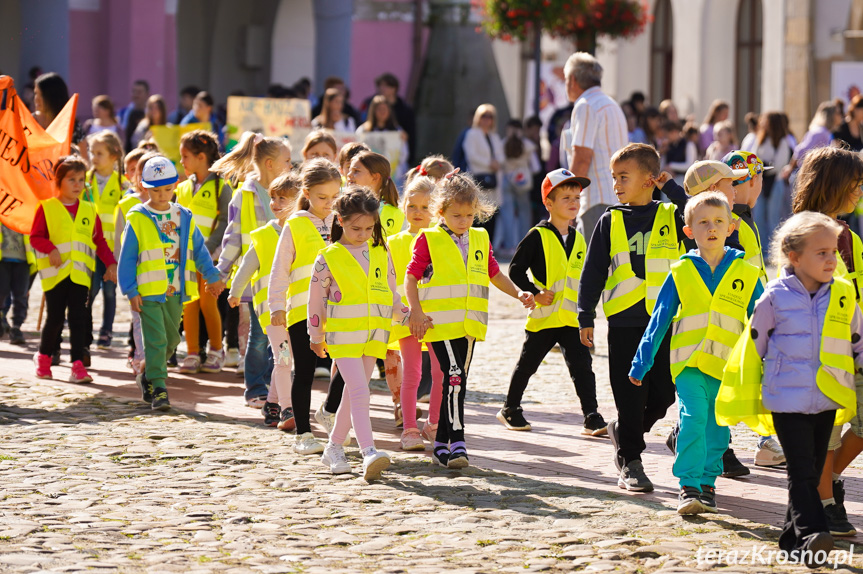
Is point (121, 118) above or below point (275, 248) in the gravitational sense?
above

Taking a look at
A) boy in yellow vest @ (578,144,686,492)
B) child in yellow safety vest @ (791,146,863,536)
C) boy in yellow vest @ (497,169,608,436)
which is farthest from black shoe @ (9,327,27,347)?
child in yellow safety vest @ (791,146,863,536)

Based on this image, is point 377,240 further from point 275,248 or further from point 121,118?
point 121,118

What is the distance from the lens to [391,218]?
28.7ft

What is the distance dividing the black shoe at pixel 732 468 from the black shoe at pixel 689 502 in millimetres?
987

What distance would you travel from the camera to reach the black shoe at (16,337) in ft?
38.1

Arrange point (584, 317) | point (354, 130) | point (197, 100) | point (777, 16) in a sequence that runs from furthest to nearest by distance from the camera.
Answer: point (777, 16)
point (354, 130)
point (197, 100)
point (584, 317)

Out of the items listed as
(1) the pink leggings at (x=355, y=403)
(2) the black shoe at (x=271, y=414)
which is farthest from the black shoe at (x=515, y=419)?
(1) the pink leggings at (x=355, y=403)

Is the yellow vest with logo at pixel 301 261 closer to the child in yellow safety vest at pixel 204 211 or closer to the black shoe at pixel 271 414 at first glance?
the black shoe at pixel 271 414

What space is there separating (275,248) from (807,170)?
10.6 ft

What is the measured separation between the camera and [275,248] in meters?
8.34

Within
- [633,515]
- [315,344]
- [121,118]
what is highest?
[121,118]

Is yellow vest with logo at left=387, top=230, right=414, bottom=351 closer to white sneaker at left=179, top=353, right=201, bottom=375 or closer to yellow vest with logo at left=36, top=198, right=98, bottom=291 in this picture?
white sneaker at left=179, top=353, right=201, bottom=375

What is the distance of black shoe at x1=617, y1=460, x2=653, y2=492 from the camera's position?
6.54 meters

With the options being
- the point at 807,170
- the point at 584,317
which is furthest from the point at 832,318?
the point at 584,317
